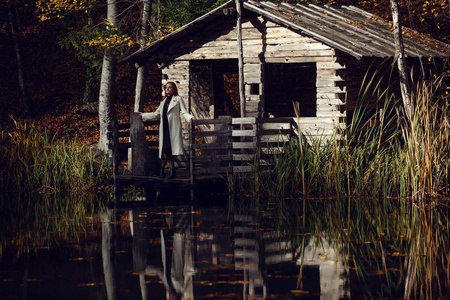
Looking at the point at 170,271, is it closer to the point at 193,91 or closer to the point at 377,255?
the point at 377,255

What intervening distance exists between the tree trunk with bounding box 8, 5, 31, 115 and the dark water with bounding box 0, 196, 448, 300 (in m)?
22.6

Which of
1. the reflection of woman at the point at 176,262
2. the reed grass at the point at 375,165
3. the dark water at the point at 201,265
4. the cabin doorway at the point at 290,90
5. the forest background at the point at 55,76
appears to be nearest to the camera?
the dark water at the point at 201,265

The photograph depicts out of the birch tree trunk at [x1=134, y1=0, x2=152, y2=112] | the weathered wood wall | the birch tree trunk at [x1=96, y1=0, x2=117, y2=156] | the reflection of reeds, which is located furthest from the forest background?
the reflection of reeds

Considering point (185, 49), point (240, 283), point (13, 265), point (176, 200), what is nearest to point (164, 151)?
point (176, 200)

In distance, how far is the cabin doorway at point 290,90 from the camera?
25562mm

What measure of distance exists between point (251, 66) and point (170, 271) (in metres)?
13.1

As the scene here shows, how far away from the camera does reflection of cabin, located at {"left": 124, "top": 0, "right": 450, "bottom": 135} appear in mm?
19406

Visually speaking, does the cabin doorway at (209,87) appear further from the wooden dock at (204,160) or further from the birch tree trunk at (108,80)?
the wooden dock at (204,160)

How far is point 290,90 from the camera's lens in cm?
2573

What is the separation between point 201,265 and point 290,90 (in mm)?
17871

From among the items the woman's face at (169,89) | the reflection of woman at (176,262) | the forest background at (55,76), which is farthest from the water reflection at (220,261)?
the forest background at (55,76)

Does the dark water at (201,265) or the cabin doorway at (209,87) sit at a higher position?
the cabin doorway at (209,87)

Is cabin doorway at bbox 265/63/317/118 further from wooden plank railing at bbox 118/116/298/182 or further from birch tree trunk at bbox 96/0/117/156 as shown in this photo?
wooden plank railing at bbox 118/116/298/182

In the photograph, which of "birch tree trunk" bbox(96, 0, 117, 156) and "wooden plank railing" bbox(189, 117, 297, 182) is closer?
"wooden plank railing" bbox(189, 117, 297, 182)
